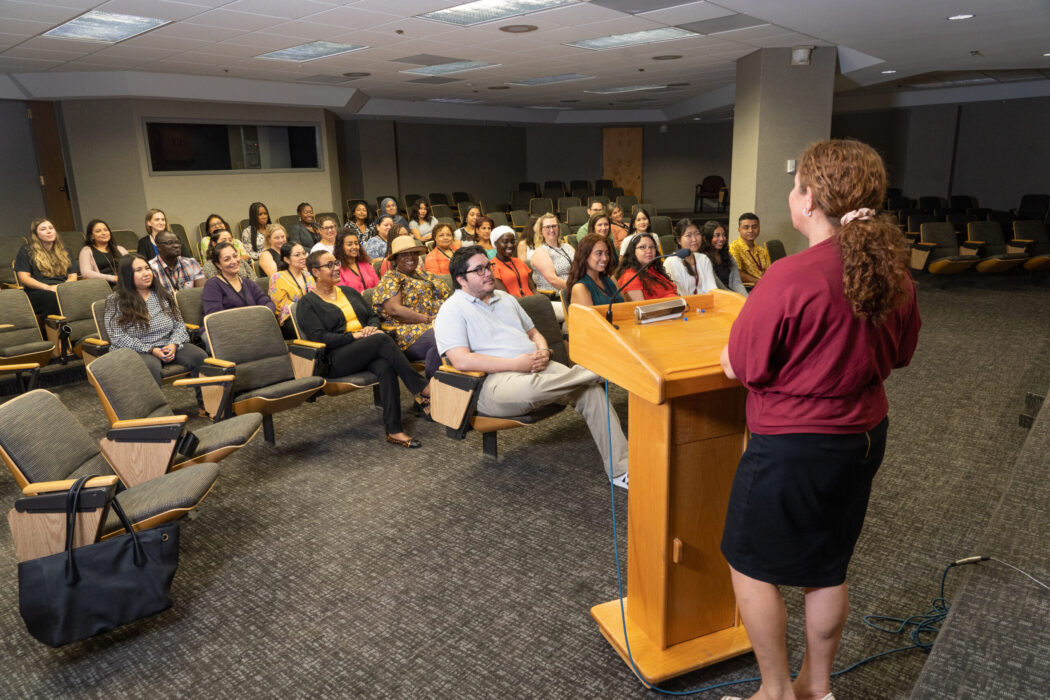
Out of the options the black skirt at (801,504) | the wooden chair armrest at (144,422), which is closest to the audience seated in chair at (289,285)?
the wooden chair armrest at (144,422)

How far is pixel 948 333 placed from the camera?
21.3 feet

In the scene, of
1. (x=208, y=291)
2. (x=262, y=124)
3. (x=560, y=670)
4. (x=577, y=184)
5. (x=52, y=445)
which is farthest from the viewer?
(x=577, y=184)

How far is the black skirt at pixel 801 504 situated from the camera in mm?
1607

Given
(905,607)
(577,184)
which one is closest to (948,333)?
(905,607)

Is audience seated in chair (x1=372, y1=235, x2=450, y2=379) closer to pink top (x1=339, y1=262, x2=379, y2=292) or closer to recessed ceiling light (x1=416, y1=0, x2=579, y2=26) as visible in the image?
pink top (x1=339, y1=262, x2=379, y2=292)

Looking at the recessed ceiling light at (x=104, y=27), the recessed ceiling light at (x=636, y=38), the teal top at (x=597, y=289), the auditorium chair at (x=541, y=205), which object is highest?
the recessed ceiling light at (x=636, y=38)

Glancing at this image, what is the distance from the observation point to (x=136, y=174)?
9.98 meters

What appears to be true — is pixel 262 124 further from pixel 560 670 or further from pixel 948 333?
pixel 560 670

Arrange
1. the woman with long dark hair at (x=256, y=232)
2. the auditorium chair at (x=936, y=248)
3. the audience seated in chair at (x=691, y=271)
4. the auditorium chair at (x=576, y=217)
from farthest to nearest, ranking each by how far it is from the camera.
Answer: the auditorium chair at (x=576, y=217) → the auditorium chair at (x=936, y=248) → the woman with long dark hair at (x=256, y=232) → the audience seated in chair at (x=691, y=271)

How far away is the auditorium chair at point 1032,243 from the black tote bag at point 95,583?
990 centimetres

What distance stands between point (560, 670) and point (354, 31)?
20.8 ft

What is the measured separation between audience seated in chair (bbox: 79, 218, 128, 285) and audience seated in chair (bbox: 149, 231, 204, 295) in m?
1.22

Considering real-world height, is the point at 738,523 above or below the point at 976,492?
above

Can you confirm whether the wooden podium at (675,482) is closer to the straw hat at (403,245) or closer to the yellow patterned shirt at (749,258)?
the straw hat at (403,245)
